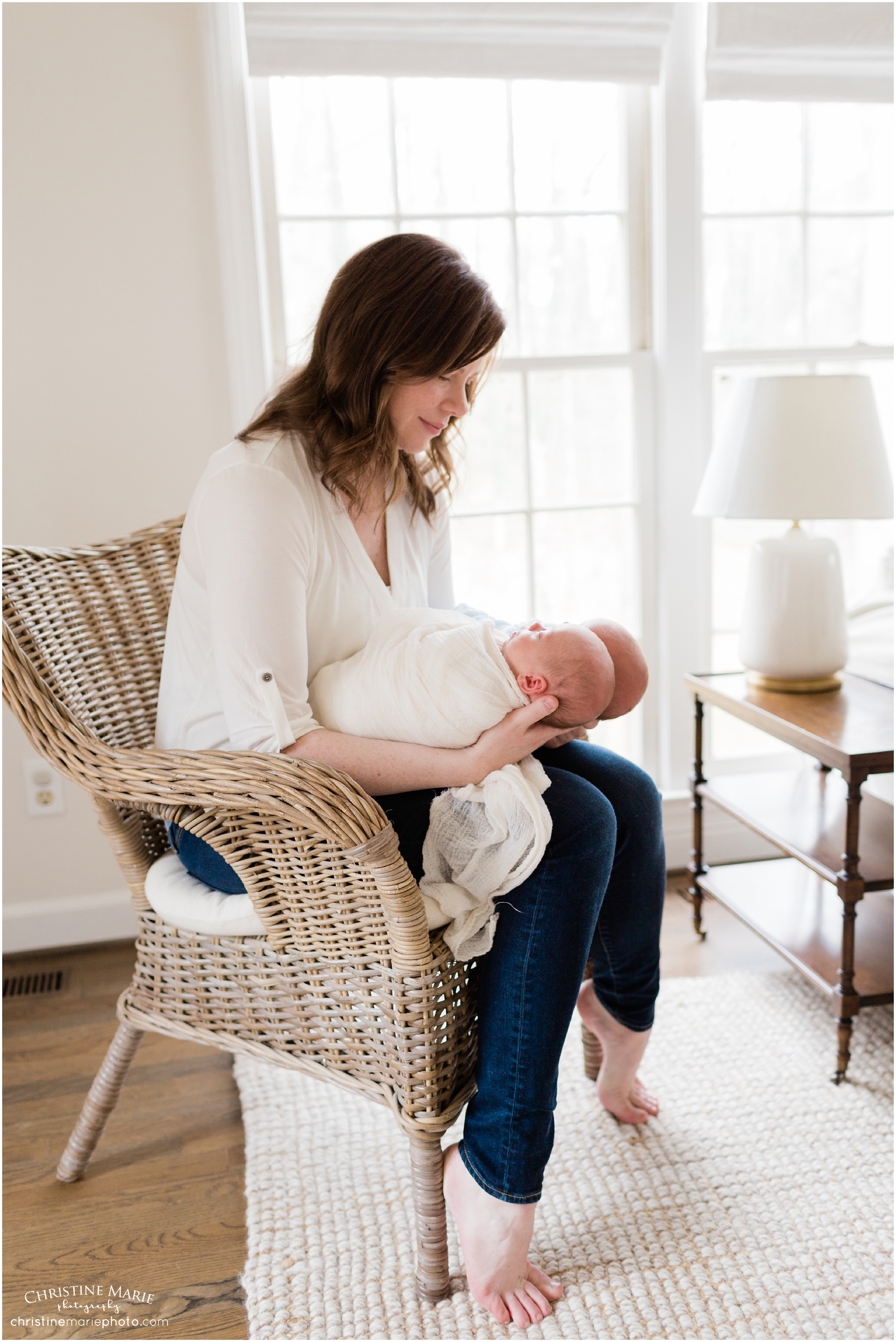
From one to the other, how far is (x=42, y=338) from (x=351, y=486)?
0.98 m

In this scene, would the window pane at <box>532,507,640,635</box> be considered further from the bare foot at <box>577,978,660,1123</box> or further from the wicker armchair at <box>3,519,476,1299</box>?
the wicker armchair at <box>3,519,476,1299</box>

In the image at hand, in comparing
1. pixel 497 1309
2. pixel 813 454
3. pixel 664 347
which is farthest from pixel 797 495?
pixel 497 1309

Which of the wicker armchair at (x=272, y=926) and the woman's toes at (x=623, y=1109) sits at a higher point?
the wicker armchair at (x=272, y=926)

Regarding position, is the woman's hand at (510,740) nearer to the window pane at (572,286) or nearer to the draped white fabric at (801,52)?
the window pane at (572,286)

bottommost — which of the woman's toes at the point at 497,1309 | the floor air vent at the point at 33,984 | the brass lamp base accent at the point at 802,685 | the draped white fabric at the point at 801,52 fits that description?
the floor air vent at the point at 33,984

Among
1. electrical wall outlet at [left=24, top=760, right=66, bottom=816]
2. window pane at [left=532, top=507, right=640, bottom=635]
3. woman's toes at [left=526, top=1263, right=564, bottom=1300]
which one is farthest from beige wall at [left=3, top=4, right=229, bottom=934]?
woman's toes at [left=526, top=1263, right=564, bottom=1300]

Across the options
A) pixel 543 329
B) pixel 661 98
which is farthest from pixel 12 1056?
pixel 661 98

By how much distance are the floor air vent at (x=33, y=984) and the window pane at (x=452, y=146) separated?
69.5 inches

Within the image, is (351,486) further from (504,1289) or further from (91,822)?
(91,822)

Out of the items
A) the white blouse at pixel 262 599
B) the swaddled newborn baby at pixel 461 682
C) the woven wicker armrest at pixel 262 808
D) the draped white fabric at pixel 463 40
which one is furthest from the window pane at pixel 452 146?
the woven wicker armrest at pixel 262 808

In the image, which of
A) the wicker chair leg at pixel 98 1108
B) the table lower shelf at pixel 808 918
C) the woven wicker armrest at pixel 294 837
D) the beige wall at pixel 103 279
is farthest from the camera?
the beige wall at pixel 103 279

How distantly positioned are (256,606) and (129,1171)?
0.92 meters

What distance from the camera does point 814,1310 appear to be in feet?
3.95

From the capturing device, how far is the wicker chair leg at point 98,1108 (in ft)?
4.79
